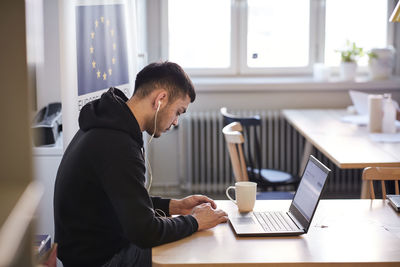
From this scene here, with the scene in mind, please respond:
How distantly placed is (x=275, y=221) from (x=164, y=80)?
1.89 ft

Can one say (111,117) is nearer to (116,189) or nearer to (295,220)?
(116,189)

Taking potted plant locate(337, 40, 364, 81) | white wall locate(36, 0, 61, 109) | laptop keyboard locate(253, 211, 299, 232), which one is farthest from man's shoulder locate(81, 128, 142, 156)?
potted plant locate(337, 40, 364, 81)

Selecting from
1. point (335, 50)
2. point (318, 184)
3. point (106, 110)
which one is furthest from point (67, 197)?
point (335, 50)

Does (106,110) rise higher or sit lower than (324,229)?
higher

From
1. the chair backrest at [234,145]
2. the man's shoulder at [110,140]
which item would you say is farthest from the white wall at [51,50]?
the man's shoulder at [110,140]

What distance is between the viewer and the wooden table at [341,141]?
108 inches

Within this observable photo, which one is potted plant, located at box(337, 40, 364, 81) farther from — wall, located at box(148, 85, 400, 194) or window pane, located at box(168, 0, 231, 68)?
window pane, located at box(168, 0, 231, 68)

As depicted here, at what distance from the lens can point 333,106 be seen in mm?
4688

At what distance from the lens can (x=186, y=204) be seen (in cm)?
200

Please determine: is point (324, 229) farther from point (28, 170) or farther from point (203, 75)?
point (203, 75)

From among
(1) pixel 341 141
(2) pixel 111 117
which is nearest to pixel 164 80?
(2) pixel 111 117

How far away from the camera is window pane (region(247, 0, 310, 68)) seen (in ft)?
15.5

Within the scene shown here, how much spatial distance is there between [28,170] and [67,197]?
127cm

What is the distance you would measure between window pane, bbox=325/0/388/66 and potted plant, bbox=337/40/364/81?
0.39 ft
